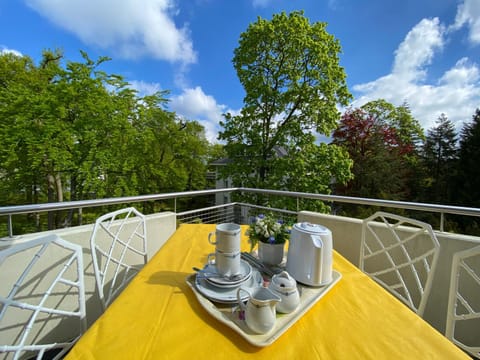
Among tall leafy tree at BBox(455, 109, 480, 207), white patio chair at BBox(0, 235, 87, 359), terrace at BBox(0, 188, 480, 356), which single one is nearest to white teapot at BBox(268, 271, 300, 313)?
white patio chair at BBox(0, 235, 87, 359)

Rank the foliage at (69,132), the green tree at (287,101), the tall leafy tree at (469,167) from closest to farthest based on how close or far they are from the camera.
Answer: the foliage at (69,132) → the green tree at (287,101) → the tall leafy tree at (469,167)

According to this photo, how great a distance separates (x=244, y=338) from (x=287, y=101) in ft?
22.5

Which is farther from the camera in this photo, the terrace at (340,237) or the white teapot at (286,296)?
the terrace at (340,237)

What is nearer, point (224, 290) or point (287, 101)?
point (224, 290)

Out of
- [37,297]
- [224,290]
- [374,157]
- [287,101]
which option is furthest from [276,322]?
[374,157]

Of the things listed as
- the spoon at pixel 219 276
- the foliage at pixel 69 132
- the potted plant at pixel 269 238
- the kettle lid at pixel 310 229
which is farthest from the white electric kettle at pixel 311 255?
the foliage at pixel 69 132

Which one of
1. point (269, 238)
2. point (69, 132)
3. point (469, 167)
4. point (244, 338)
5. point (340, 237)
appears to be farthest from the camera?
point (469, 167)

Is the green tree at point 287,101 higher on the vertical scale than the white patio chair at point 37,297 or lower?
higher

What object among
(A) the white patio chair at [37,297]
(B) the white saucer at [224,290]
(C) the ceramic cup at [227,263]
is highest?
(C) the ceramic cup at [227,263]

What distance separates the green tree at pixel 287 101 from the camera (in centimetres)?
613

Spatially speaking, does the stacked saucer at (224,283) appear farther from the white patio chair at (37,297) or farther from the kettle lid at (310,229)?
the white patio chair at (37,297)

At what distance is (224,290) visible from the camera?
0.75 m

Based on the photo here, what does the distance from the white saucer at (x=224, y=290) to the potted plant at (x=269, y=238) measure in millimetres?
119

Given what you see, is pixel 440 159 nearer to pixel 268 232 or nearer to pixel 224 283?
pixel 268 232
